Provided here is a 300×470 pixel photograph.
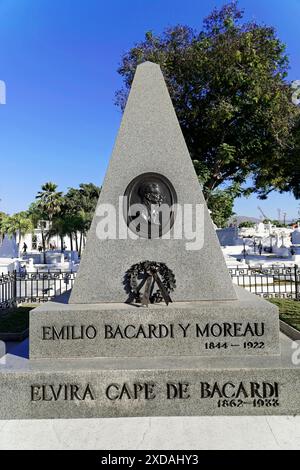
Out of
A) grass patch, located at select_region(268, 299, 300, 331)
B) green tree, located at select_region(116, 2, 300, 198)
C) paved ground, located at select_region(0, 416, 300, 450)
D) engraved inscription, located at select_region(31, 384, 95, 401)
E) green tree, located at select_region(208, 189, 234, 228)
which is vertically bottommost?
grass patch, located at select_region(268, 299, 300, 331)

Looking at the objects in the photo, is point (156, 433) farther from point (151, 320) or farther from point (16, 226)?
point (16, 226)

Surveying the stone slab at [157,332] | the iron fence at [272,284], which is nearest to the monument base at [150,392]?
the stone slab at [157,332]

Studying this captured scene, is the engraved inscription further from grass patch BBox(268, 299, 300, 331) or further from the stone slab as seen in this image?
grass patch BBox(268, 299, 300, 331)

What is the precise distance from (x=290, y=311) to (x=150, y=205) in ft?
21.9

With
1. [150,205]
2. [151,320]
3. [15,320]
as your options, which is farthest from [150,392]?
[15,320]

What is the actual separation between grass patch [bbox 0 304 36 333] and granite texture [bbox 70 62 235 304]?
4.09m

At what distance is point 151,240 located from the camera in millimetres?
5277

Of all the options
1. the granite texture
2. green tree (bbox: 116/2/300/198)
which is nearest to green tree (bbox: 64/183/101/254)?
green tree (bbox: 116/2/300/198)

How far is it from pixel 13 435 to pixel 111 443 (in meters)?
1.07

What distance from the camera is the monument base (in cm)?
388

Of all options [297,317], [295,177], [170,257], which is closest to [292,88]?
[295,177]

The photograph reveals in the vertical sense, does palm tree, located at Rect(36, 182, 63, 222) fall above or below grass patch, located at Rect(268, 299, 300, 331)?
above

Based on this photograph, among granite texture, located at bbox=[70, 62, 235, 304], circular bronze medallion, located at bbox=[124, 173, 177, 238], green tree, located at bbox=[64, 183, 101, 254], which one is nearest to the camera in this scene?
granite texture, located at bbox=[70, 62, 235, 304]
